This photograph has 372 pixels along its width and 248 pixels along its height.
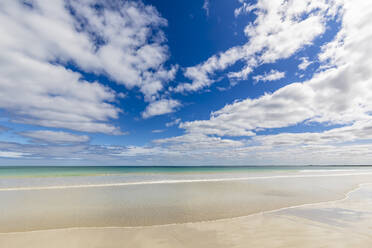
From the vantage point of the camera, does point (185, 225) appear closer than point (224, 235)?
No

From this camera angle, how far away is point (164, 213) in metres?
8.55

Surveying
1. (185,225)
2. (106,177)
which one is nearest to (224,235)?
(185,225)

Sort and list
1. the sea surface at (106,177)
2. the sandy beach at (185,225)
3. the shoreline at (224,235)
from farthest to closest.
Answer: the sea surface at (106,177)
the sandy beach at (185,225)
the shoreline at (224,235)

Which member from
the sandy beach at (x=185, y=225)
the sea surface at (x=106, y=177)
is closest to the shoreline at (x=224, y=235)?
the sandy beach at (x=185, y=225)

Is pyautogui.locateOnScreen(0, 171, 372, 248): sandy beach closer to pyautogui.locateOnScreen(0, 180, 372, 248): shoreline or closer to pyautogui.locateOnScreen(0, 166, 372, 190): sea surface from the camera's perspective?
pyautogui.locateOnScreen(0, 180, 372, 248): shoreline

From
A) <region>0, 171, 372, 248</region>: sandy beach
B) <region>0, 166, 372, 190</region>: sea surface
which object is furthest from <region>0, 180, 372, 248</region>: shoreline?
<region>0, 166, 372, 190</region>: sea surface

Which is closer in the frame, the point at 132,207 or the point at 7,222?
the point at 7,222

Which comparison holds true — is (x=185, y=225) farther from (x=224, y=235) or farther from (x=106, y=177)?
(x=106, y=177)

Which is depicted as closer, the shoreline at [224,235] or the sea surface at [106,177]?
the shoreline at [224,235]

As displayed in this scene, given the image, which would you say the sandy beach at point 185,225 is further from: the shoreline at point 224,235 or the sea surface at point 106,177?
the sea surface at point 106,177

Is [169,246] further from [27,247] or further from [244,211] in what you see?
[244,211]

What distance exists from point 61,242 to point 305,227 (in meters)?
8.41

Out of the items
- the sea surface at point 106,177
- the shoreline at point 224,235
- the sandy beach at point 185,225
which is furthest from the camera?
the sea surface at point 106,177

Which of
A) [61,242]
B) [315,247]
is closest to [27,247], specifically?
[61,242]
